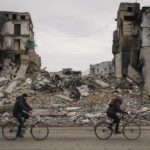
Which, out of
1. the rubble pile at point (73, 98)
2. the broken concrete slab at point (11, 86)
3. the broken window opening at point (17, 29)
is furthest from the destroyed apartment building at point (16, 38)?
the broken concrete slab at point (11, 86)

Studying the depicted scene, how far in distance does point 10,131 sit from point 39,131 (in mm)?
1183

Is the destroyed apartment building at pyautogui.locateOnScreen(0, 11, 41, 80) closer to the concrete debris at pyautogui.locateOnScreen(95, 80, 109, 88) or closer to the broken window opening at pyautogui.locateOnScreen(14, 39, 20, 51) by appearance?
the broken window opening at pyautogui.locateOnScreen(14, 39, 20, 51)

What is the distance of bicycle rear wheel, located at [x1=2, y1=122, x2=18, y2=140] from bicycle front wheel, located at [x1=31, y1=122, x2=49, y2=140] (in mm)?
764

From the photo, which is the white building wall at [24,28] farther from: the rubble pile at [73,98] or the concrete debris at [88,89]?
the rubble pile at [73,98]

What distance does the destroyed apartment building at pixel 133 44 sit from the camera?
29922mm

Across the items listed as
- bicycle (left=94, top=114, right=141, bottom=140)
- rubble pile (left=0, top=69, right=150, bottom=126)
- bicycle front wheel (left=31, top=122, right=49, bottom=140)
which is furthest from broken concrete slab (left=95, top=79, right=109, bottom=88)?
bicycle front wheel (left=31, top=122, right=49, bottom=140)

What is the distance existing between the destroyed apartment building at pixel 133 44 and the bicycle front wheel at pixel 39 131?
21.0m

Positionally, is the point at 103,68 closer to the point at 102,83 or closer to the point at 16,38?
the point at 16,38

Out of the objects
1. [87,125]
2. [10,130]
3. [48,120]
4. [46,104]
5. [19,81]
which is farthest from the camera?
[19,81]

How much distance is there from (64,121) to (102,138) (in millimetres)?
8504

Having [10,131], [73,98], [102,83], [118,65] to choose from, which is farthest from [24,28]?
[10,131]

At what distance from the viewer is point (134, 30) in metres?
34.8

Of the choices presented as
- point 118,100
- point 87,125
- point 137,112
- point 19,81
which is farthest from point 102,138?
point 19,81

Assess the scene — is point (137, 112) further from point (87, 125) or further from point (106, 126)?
point (106, 126)
